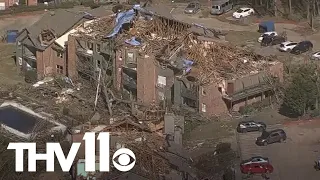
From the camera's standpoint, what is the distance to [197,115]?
91.4ft

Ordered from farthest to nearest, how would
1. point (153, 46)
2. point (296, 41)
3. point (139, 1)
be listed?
point (139, 1) < point (296, 41) < point (153, 46)

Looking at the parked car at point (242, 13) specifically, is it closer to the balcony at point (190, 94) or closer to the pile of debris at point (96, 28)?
the pile of debris at point (96, 28)

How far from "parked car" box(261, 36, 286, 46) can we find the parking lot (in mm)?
10266

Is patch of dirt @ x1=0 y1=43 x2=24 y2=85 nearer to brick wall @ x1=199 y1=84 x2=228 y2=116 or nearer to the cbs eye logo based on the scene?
brick wall @ x1=199 y1=84 x2=228 y2=116

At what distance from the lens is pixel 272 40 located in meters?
36.7

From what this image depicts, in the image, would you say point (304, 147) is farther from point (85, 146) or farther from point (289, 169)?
point (85, 146)

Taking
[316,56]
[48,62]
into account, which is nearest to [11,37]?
[48,62]

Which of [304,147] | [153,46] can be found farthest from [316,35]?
[304,147]

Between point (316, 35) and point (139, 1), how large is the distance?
1223cm

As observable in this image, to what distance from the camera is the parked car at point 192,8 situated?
43.4m

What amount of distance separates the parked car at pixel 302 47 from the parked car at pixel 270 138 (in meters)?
10.2

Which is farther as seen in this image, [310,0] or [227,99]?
[310,0]

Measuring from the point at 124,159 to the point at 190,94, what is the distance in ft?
20.1

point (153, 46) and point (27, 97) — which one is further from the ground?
point (153, 46)
